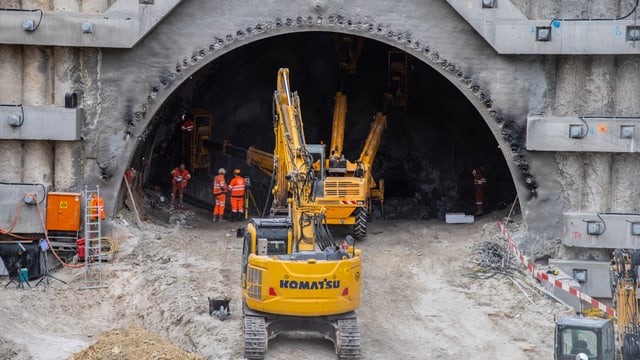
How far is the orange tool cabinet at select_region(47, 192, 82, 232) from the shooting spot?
24625 millimetres

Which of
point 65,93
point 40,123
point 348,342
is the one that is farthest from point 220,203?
point 348,342

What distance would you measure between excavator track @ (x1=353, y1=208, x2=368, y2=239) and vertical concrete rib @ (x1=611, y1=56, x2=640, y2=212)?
229 inches

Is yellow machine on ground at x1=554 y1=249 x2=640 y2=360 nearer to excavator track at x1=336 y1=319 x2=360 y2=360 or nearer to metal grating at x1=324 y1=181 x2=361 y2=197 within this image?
excavator track at x1=336 y1=319 x2=360 y2=360

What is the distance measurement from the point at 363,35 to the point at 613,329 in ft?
32.1

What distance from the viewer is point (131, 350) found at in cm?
1808

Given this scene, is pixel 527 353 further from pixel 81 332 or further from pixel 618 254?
pixel 81 332

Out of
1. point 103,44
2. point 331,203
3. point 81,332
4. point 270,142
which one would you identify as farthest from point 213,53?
point 270,142

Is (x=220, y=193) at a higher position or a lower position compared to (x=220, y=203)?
higher

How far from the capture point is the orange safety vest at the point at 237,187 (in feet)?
93.0

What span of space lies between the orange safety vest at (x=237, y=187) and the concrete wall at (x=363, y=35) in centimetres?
380

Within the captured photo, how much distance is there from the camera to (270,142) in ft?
113

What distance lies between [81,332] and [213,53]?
7.03m

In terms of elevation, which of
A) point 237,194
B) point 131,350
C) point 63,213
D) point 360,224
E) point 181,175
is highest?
point 181,175

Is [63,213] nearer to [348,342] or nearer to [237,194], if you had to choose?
[237,194]
